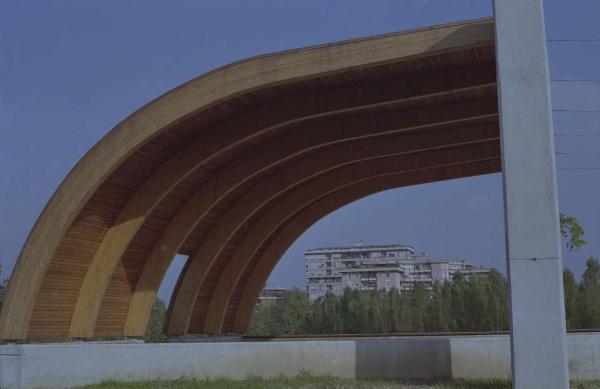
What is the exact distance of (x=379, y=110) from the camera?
1711 centimetres

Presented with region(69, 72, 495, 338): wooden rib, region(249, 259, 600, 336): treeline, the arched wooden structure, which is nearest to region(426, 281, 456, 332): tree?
region(249, 259, 600, 336): treeline

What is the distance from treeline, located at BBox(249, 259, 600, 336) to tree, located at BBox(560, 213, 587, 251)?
11.4 meters

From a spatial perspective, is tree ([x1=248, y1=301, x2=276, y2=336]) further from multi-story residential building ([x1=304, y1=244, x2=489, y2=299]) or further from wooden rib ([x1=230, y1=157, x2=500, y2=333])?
multi-story residential building ([x1=304, y1=244, x2=489, y2=299])

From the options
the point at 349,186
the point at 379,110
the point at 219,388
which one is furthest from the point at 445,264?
the point at 219,388

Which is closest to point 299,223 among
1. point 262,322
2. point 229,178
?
point 229,178

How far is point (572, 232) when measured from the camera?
18109 mm

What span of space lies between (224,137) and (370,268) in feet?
216

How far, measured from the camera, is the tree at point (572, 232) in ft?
59.1

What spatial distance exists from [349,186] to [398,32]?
1111 centimetres

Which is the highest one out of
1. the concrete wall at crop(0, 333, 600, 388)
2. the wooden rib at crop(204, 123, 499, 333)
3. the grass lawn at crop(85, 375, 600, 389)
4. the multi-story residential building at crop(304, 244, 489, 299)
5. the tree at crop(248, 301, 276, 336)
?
the multi-story residential building at crop(304, 244, 489, 299)

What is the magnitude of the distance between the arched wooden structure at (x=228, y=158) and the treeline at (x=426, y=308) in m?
11.3

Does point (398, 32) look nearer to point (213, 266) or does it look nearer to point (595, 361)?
point (595, 361)

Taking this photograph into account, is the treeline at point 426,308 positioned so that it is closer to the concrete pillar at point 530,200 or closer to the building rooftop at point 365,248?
the concrete pillar at point 530,200

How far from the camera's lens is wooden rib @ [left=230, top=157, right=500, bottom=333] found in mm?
22953
